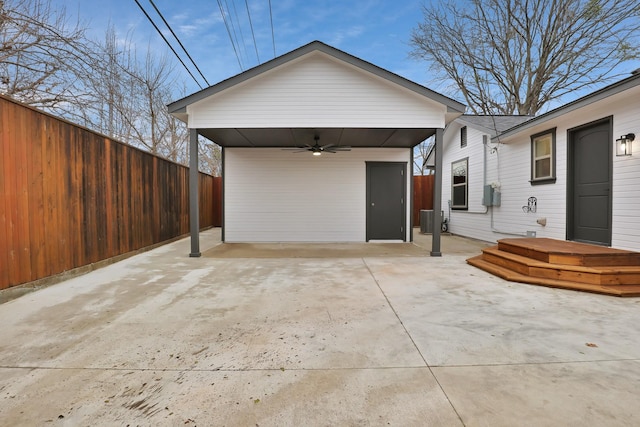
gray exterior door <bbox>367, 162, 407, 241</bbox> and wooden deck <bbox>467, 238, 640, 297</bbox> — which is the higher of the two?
gray exterior door <bbox>367, 162, 407, 241</bbox>

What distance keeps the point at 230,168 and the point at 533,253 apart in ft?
21.8

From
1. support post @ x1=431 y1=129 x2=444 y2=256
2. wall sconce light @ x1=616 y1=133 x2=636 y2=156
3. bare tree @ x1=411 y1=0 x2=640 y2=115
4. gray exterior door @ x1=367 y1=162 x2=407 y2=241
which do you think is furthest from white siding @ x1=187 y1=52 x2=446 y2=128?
bare tree @ x1=411 y1=0 x2=640 y2=115

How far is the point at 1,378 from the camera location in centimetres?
172

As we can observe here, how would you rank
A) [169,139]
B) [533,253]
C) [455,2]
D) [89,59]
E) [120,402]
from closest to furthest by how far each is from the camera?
[120,402], [533,253], [89,59], [169,139], [455,2]

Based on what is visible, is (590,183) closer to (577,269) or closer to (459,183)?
(577,269)

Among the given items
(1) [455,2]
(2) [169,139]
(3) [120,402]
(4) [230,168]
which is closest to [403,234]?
(4) [230,168]

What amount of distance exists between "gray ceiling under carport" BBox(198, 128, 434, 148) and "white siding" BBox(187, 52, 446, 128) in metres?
0.39

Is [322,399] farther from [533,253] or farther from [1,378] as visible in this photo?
[533,253]

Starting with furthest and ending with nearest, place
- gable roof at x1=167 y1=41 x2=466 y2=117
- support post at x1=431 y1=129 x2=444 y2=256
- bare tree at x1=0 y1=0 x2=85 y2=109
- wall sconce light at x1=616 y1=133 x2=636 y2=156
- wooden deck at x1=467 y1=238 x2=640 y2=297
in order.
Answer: support post at x1=431 y1=129 x2=444 y2=256, gable roof at x1=167 y1=41 x2=466 y2=117, bare tree at x1=0 y1=0 x2=85 y2=109, wall sconce light at x1=616 y1=133 x2=636 y2=156, wooden deck at x1=467 y1=238 x2=640 y2=297

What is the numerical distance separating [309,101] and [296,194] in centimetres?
274

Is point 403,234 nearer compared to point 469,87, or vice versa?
point 403,234

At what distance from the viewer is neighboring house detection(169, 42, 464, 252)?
546 centimetres

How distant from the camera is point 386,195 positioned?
7629 millimetres

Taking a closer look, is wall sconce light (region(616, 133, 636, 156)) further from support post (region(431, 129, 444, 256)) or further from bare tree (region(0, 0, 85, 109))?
bare tree (region(0, 0, 85, 109))
